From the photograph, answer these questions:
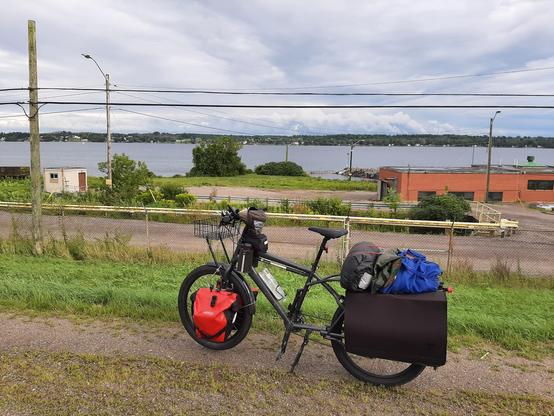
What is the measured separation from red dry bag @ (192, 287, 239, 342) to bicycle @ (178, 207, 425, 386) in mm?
81

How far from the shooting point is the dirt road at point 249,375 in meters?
3.26

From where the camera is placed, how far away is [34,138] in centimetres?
1198

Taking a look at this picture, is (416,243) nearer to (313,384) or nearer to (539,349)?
(539,349)

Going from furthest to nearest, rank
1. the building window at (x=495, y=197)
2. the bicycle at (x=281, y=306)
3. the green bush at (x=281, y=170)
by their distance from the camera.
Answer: the green bush at (x=281, y=170)
the building window at (x=495, y=197)
the bicycle at (x=281, y=306)

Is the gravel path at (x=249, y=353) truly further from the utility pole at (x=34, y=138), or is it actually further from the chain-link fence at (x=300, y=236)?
the chain-link fence at (x=300, y=236)

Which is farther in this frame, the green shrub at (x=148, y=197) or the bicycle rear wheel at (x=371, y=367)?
the green shrub at (x=148, y=197)

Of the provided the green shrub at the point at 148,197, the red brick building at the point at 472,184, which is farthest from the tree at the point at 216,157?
the green shrub at the point at 148,197

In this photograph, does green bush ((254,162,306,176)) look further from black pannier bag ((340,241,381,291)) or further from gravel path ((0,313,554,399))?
black pannier bag ((340,241,381,291))

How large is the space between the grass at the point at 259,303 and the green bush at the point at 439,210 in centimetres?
2063

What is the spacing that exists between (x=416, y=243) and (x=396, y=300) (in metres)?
16.6

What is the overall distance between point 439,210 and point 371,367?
26.5 meters

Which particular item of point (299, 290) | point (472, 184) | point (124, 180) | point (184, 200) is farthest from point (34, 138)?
point (472, 184)

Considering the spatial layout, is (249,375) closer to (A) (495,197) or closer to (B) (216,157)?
(A) (495,197)

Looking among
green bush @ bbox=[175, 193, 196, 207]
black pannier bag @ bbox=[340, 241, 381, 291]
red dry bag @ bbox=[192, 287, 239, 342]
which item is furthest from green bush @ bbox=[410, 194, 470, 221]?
black pannier bag @ bbox=[340, 241, 381, 291]
